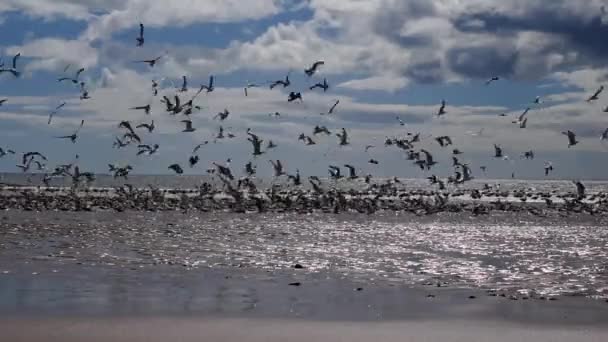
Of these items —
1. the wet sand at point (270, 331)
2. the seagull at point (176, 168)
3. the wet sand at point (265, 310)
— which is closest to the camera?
the wet sand at point (270, 331)

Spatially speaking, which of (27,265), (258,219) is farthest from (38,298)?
(258,219)

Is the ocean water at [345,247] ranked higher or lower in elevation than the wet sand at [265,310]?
higher

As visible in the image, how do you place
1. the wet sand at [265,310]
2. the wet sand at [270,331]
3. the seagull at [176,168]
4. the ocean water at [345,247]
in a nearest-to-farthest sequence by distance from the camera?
the wet sand at [270,331], the wet sand at [265,310], the ocean water at [345,247], the seagull at [176,168]

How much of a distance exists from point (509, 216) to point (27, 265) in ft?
127

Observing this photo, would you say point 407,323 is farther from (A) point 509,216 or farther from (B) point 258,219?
(A) point 509,216

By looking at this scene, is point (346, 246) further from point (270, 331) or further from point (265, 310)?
point (270, 331)

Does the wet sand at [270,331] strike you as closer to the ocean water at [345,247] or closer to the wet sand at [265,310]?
the wet sand at [265,310]

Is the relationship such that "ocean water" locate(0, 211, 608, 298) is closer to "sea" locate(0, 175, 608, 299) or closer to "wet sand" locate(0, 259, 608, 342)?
"sea" locate(0, 175, 608, 299)

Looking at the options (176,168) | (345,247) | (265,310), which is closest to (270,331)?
(265,310)

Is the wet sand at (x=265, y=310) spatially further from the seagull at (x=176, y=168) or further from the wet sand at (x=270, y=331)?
the seagull at (x=176, y=168)

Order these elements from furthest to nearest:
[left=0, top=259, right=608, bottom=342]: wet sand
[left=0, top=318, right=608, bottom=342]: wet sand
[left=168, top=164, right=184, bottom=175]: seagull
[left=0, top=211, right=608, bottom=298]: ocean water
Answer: [left=168, top=164, right=184, bottom=175]: seagull → [left=0, top=211, right=608, bottom=298]: ocean water → [left=0, top=259, right=608, bottom=342]: wet sand → [left=0, top=318, right=608, bottom=342]: wet sand

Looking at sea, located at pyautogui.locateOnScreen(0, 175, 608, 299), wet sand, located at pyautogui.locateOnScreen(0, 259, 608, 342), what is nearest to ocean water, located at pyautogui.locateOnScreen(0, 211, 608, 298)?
sea, located at pyautogui.locateOnScreen(0, 175, 608, 299)

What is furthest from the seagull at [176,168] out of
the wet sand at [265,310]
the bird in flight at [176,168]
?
Result: the wet sand at [265,310]

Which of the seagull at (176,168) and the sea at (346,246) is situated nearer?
the sea at (346,246)
